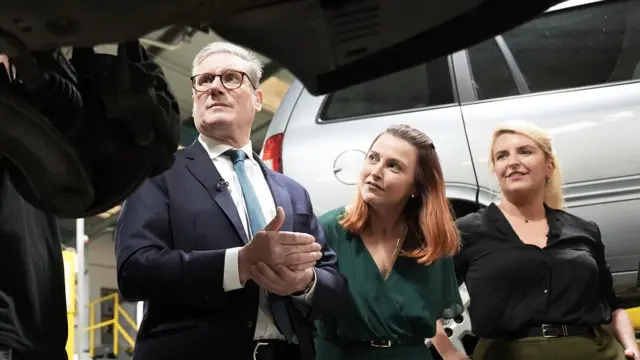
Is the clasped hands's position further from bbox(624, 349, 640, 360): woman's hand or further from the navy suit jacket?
bbox(624, 349, 640, 360): woman's hand

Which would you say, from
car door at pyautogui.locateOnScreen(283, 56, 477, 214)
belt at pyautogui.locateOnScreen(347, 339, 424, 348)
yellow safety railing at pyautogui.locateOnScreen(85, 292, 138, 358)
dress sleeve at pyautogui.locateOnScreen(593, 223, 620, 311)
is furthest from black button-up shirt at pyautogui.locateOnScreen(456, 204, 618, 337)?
yellow safety railing at pyautogui.locateOnScreen(85, 292, 138, 358)

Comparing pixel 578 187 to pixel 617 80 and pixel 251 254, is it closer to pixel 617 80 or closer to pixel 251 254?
pixel 617 80

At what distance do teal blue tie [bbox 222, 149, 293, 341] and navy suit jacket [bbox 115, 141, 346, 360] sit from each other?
23 mm

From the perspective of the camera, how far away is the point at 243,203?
171cm

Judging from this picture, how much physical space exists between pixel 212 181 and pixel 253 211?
0.36 feet

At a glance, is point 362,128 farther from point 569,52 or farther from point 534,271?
point 534,271

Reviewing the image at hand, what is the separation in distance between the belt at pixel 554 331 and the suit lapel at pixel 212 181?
0.85 m

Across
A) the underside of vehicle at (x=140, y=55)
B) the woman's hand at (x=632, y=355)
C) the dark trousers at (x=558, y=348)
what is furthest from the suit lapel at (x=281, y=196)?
the woman's hand at (x=632, y=355)

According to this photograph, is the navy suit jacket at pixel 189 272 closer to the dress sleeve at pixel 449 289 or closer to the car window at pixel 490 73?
the dress sleeve at pixel 449 289

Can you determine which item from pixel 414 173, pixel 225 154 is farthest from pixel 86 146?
pixel 414 173

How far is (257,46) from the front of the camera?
38.6 inches

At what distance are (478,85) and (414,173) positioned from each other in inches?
31.1

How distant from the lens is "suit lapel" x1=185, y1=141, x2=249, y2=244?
1.64 m

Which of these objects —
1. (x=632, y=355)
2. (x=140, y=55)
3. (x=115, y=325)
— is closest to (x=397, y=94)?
(x=632, y=355)
